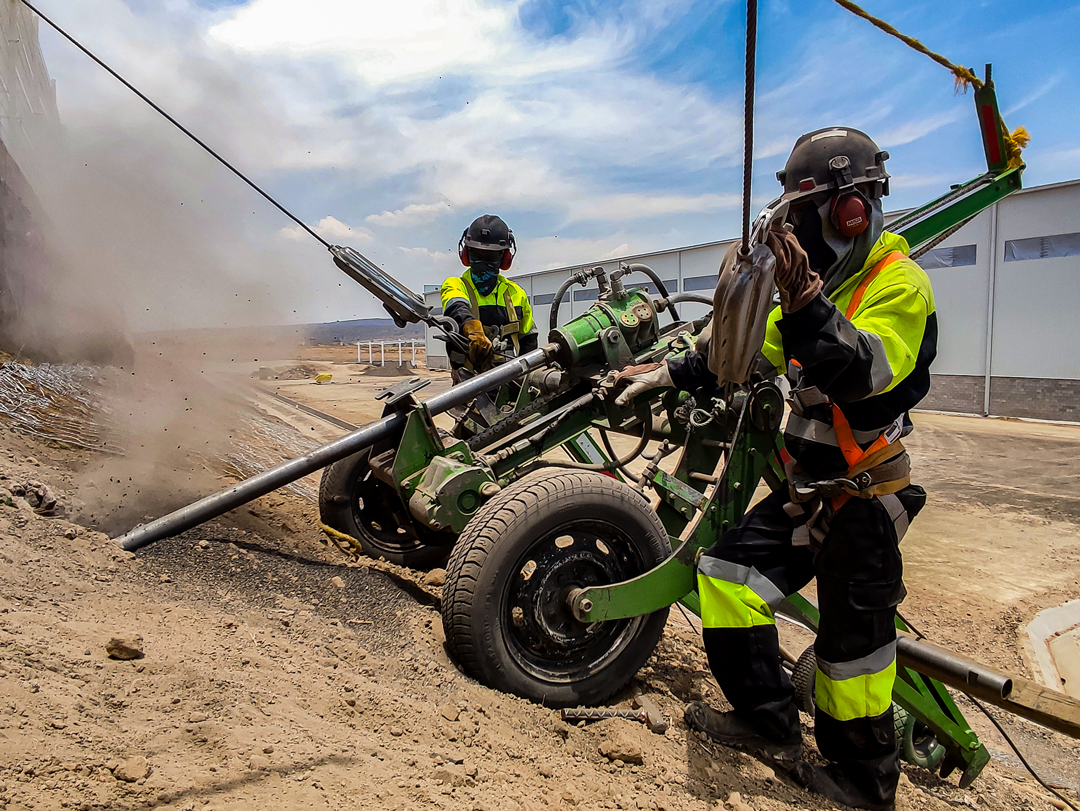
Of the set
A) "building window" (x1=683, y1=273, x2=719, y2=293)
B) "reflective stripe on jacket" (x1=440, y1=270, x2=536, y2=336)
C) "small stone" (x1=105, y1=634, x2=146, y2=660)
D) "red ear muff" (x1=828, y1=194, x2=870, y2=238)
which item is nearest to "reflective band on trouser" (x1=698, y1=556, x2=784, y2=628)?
"red ear muff" (x1=828, y1=194, x2=870, y2=238)

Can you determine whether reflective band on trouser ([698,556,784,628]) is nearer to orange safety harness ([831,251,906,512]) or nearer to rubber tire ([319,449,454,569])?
orange safety harness ([831,251,906,512])

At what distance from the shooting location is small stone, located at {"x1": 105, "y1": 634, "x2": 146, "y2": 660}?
188 cm

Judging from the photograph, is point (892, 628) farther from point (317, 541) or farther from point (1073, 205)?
point (1073, 205)

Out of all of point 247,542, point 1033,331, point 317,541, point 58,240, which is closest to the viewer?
point 247,542

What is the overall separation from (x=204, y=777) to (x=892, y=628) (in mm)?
2078

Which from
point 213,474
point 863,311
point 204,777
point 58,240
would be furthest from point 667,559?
point 58,240

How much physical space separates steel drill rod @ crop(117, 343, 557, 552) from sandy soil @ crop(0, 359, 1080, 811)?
0.49 ft

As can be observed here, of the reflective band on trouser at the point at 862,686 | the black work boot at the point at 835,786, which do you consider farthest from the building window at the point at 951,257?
the black work boot at the point at 835,786

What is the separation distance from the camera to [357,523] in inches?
159

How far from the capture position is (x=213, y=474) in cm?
461

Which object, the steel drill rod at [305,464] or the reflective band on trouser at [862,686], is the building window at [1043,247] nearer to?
the steel drill rod at [305,464]

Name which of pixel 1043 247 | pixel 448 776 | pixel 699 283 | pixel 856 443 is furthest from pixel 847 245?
pixel 699 283

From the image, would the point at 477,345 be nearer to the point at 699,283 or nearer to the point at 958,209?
the point at 958,209

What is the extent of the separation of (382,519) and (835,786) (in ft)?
9.26
